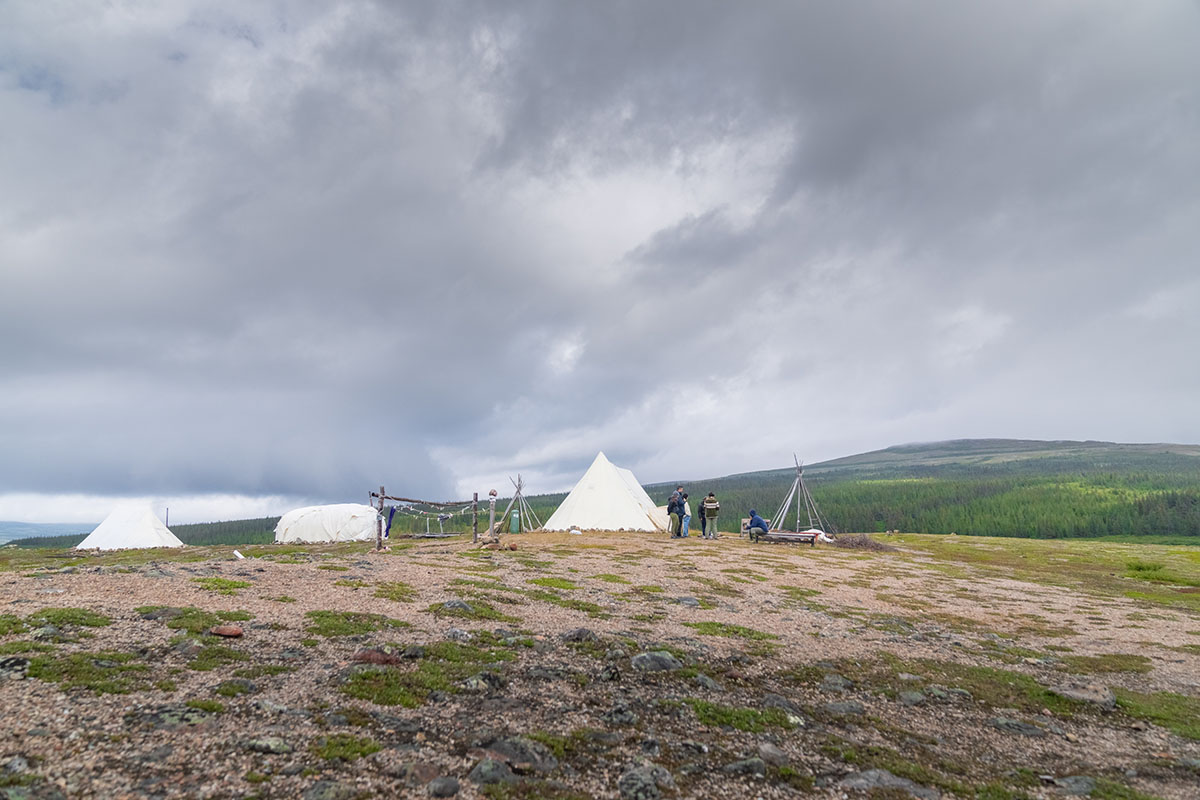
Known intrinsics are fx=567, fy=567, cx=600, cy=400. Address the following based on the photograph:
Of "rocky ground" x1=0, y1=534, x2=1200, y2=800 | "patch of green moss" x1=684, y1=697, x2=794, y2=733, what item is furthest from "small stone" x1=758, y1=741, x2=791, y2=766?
"patch of green moss" x1=684, y1=697, x2=794, y2=733

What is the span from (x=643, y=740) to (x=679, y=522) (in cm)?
4383

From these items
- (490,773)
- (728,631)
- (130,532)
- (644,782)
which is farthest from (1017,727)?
(130,532)

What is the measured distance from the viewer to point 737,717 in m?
10.3

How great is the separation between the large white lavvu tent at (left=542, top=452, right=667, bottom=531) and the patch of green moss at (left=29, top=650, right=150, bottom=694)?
48.0 metres

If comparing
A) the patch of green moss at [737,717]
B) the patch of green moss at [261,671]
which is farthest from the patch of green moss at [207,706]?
the patch of green moss at [737,717]

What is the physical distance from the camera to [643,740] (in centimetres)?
905

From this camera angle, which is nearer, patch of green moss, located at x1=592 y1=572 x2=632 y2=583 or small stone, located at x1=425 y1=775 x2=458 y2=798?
small stone, located at x1=425 y1=775 x2=458 y2=798

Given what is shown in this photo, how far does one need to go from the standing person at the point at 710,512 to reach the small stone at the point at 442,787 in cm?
4120

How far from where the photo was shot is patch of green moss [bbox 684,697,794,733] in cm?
1001

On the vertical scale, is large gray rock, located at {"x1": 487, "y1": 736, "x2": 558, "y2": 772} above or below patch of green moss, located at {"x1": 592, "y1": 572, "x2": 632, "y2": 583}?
above

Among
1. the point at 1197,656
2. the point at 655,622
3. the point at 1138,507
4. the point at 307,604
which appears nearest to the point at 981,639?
the point at 1197,656

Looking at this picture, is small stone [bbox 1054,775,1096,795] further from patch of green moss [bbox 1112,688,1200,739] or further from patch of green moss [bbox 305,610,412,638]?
patch of green moss [bbox 305,610,412,638]

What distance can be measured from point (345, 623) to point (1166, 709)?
59.8 ft

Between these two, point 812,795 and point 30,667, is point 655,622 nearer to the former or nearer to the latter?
point 812,795
